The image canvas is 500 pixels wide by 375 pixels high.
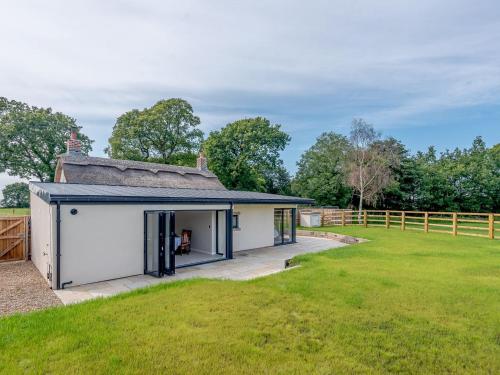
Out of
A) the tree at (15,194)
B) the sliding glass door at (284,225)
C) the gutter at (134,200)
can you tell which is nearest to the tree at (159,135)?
the tree at (15,194)

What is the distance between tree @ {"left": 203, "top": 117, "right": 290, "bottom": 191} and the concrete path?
15.6 metres

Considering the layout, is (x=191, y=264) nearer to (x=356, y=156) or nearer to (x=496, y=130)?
(x=356, y=156)

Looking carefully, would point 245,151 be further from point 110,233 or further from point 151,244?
point 110,233

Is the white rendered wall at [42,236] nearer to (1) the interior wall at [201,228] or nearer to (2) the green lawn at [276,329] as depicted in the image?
(2) the green lawn at [276,329]

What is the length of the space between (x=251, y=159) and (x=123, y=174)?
14068 mm

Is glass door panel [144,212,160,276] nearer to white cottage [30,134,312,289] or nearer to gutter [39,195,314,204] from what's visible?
white cottage [30,134,312,289]

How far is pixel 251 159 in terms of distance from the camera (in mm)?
27344

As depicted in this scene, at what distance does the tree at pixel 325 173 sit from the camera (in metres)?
27.1

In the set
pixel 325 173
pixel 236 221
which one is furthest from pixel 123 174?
pixel 325 173

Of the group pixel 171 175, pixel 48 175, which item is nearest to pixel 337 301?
pixel 171 175

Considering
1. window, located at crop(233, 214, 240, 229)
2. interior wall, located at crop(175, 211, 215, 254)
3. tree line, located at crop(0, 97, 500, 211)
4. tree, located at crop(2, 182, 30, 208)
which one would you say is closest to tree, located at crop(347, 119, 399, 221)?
tree line, located at crop(0, 97, 500, 211)

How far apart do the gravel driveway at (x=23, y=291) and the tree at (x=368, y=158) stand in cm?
2000

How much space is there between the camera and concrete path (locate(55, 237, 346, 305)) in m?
5.83

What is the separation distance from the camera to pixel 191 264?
8344 mm
